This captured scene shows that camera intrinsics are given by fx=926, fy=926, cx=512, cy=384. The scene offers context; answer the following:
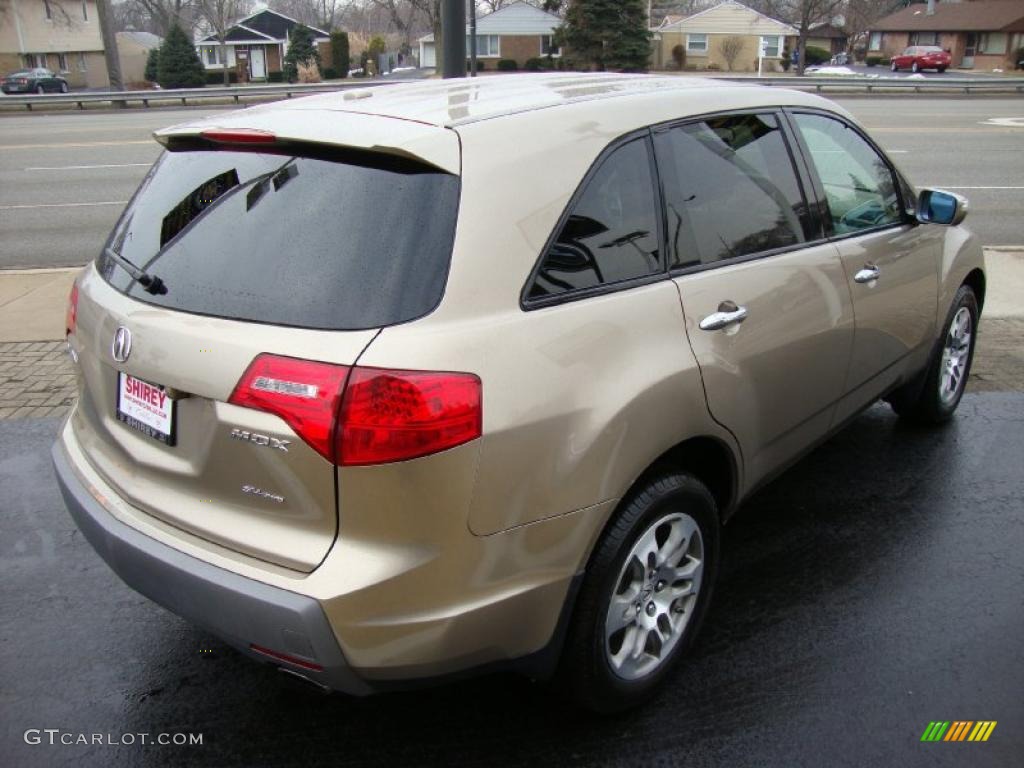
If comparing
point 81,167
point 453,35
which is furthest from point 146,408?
point 81,167

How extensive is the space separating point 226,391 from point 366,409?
0.38 meters

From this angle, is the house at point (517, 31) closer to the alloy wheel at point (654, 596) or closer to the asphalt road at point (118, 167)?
the asphalt road at point (118, 167)

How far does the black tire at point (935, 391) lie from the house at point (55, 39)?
61.6 meters

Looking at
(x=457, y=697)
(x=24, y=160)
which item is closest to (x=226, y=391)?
(x=457, y=697)

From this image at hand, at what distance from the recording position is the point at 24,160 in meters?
17.2

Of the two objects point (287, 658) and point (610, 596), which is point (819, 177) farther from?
point (287, 658)

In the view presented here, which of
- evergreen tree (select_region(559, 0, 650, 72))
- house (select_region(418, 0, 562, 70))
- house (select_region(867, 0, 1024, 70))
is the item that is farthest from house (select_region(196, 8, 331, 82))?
house (select_region(867, 0, 1024, 70))

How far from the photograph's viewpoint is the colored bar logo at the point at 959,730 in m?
2.75

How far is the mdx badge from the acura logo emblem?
50 centimetres

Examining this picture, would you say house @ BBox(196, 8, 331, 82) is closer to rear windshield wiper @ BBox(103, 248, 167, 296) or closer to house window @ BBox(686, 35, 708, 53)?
house window @ BBox(686, 35, 708, 53)

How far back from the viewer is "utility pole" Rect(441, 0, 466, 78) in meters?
6.56

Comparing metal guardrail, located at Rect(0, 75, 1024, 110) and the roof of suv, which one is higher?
the roof of suv

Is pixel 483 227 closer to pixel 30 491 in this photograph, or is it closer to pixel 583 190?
pixel 583 190

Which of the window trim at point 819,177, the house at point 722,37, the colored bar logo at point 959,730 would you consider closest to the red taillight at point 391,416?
the colored bar logo at point 959,730
